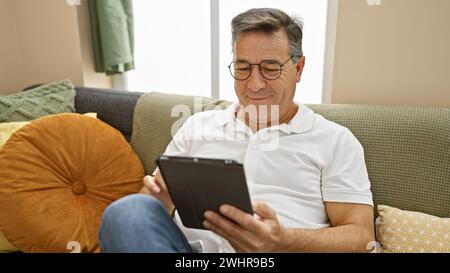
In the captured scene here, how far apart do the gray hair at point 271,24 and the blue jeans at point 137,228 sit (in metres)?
0.55

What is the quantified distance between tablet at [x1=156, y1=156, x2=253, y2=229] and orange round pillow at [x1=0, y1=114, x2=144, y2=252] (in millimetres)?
550

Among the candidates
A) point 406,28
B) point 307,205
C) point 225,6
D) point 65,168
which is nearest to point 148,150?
point 65,168

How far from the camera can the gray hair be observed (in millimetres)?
1012

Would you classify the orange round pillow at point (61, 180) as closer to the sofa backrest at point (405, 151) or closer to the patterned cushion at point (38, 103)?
the patterned cushion at point (38, 103)

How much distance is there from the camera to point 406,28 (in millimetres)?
1232

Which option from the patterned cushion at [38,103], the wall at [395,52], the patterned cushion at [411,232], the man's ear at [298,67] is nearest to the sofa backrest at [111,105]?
the patterned cushion at [38,103]

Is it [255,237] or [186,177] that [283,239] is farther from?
[186,177]

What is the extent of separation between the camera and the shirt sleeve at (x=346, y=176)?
0.96 meters

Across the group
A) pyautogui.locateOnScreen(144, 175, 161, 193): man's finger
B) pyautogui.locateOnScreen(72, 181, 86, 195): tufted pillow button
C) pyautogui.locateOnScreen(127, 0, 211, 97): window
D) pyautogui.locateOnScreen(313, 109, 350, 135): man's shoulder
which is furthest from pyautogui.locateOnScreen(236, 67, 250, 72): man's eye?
pyautogui.locateOnScreen(127, 0, 211, 97): window

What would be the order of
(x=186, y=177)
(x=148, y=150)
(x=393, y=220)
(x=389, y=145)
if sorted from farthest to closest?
(x=148, y=150), (x=389, y=145), (x=393, y=220), (x=186, y=177)

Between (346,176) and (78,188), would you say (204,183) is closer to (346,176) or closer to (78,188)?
(346,176)

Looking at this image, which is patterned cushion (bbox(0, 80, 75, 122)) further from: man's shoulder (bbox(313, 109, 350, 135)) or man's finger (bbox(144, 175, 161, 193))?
man's shoulder (bbox(313, 109, 350, 135))

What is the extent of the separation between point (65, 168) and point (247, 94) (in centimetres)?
67

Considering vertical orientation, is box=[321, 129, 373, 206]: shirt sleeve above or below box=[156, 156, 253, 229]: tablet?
below
